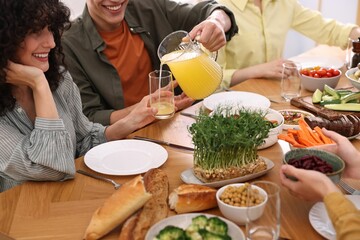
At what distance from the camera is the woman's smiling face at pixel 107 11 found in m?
2.18

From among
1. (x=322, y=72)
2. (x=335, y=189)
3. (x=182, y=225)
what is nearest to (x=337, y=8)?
(x=322, y=72)

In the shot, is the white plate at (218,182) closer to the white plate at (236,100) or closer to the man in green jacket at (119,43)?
the white plate at (236,100)

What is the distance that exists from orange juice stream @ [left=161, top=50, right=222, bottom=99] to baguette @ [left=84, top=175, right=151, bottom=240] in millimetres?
571

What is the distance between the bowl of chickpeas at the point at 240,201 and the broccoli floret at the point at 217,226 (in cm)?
6

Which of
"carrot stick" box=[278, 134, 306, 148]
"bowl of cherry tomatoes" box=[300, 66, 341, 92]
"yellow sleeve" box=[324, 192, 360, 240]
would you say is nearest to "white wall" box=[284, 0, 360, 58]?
"bowl of cherry tomatoes" box=[300, 66, 341, 92]

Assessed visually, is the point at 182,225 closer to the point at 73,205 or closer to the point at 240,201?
the point at 240,201

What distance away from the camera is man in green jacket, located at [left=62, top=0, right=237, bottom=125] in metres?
2.23

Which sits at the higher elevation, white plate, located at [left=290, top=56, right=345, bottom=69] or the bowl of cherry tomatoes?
the bowl of cherry tomatoes

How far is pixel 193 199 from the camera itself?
1.24 m

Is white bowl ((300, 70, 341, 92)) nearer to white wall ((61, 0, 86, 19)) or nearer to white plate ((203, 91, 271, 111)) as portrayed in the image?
white plate ((203, 91, 271, 111))

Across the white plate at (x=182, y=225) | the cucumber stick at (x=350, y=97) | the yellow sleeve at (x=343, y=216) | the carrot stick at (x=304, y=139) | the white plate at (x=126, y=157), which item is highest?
the yellow sleeve at (x=343, y=216)

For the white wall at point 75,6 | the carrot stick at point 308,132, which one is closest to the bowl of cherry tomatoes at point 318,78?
the carrot stick at point 308,132

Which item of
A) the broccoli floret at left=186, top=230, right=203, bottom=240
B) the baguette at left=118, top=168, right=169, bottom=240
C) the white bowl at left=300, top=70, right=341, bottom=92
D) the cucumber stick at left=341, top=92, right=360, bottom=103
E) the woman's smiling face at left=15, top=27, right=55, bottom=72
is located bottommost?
the white bowl at left=300, top=70, right=341, bottom=92

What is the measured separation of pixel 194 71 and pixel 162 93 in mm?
159
